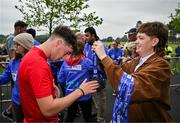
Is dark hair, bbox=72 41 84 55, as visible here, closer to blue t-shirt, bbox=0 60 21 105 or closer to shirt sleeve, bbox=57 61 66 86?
shirt sleeve, bbox=57 61 66 86

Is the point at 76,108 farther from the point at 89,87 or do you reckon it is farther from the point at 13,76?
the point at 89,87

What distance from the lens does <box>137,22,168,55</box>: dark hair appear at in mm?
3209

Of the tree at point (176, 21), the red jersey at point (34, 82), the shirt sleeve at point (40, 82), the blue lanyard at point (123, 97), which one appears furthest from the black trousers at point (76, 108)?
the tree at point (176, 21)

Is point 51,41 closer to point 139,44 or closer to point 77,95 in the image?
point 77,95

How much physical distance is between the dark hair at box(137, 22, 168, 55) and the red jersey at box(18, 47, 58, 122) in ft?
3.22

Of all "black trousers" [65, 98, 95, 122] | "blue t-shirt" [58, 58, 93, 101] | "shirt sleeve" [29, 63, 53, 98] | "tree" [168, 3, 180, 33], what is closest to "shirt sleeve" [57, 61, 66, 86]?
"blue t-shirt" [58, 58, 93, 101]

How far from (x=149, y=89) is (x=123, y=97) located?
28cm

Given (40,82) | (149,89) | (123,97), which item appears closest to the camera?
(40,82)

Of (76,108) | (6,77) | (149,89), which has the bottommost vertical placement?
(76,108)

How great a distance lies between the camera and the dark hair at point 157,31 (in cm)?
321

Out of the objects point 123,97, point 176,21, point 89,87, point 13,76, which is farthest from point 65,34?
point 176,21

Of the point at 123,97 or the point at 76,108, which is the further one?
the point at 76,108

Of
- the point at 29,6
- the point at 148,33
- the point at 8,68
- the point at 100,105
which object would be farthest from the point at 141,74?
the point at 29,6

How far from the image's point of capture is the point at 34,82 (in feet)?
9.26
